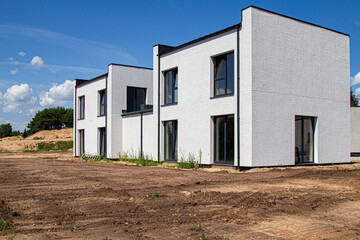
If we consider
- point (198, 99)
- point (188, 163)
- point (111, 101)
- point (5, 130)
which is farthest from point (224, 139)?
point (5, 130)

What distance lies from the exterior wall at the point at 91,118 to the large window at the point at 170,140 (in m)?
7.11

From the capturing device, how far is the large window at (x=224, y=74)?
14.5 m

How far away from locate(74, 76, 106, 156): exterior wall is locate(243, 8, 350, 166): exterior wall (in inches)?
516

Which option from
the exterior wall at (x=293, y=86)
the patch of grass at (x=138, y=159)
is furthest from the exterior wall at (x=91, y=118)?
the exterior wall at (x=293, y=86)

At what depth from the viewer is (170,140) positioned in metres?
17.9

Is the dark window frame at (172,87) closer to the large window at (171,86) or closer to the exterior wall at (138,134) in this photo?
the large window at (171,86)

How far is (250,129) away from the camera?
Answer: 13.1 meters

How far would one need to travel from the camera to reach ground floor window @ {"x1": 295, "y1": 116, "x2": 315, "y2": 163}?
1494cm

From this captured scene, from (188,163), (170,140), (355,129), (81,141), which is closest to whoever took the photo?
Result: (188,163)

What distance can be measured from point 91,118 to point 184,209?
2023 cm

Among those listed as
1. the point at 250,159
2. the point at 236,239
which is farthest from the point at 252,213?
the point at 250,159

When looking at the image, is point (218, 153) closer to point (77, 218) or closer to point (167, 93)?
point (167, 93)

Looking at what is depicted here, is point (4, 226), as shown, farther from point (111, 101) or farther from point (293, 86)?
point (111, 101)

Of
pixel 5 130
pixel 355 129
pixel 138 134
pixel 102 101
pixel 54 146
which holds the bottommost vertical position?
pixel 54 146
